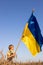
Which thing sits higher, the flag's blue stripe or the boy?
the flag's blue stripe

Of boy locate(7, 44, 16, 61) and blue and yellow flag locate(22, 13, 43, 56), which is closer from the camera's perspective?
boy locate(7, 44, 16, 61)

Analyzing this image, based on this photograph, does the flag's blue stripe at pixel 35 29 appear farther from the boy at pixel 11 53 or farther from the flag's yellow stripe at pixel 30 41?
the boy at pixel 11 53

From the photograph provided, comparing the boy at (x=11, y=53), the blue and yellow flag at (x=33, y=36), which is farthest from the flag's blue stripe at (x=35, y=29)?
the boy at (x=11, y=53)

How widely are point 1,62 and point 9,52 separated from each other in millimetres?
1252

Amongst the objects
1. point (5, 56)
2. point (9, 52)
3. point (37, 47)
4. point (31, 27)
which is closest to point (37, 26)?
point (31, 27)

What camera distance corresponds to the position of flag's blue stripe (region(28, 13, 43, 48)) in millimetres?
12917

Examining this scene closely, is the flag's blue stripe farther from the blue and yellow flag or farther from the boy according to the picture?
the boy

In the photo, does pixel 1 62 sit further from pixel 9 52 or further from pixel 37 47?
pixel 37 47

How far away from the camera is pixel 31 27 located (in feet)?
43.5

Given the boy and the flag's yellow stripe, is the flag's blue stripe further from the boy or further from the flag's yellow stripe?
the boy

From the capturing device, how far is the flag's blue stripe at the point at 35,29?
12.9 metres

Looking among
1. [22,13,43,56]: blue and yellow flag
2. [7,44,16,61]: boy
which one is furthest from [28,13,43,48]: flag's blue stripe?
[7,44,16,61]: boy

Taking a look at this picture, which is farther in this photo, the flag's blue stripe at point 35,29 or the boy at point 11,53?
the flag's blue stripe at point 35,29

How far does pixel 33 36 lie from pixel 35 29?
17.9 inches
